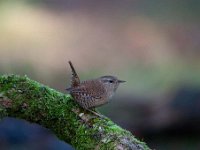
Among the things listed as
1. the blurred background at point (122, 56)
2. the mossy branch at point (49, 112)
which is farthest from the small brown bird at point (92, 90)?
the blurred background at point (122, 56)

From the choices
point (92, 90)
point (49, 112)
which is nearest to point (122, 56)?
point (92, 90)

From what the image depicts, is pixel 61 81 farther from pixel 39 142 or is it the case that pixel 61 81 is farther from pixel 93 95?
pixel 93 95

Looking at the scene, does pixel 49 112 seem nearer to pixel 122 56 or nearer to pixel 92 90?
pixel 92 90

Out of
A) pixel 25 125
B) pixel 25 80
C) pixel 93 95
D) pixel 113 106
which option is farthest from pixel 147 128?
pixel 25 80

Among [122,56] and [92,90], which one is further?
[122,56]

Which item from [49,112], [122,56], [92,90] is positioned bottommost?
[49,112]

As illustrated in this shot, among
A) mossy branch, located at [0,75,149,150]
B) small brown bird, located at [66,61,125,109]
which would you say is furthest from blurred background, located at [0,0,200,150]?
mossy branch, located at [0,75,149,150]

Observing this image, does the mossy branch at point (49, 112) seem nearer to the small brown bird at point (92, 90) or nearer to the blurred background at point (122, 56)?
the small brown bird at point (92, 90)
